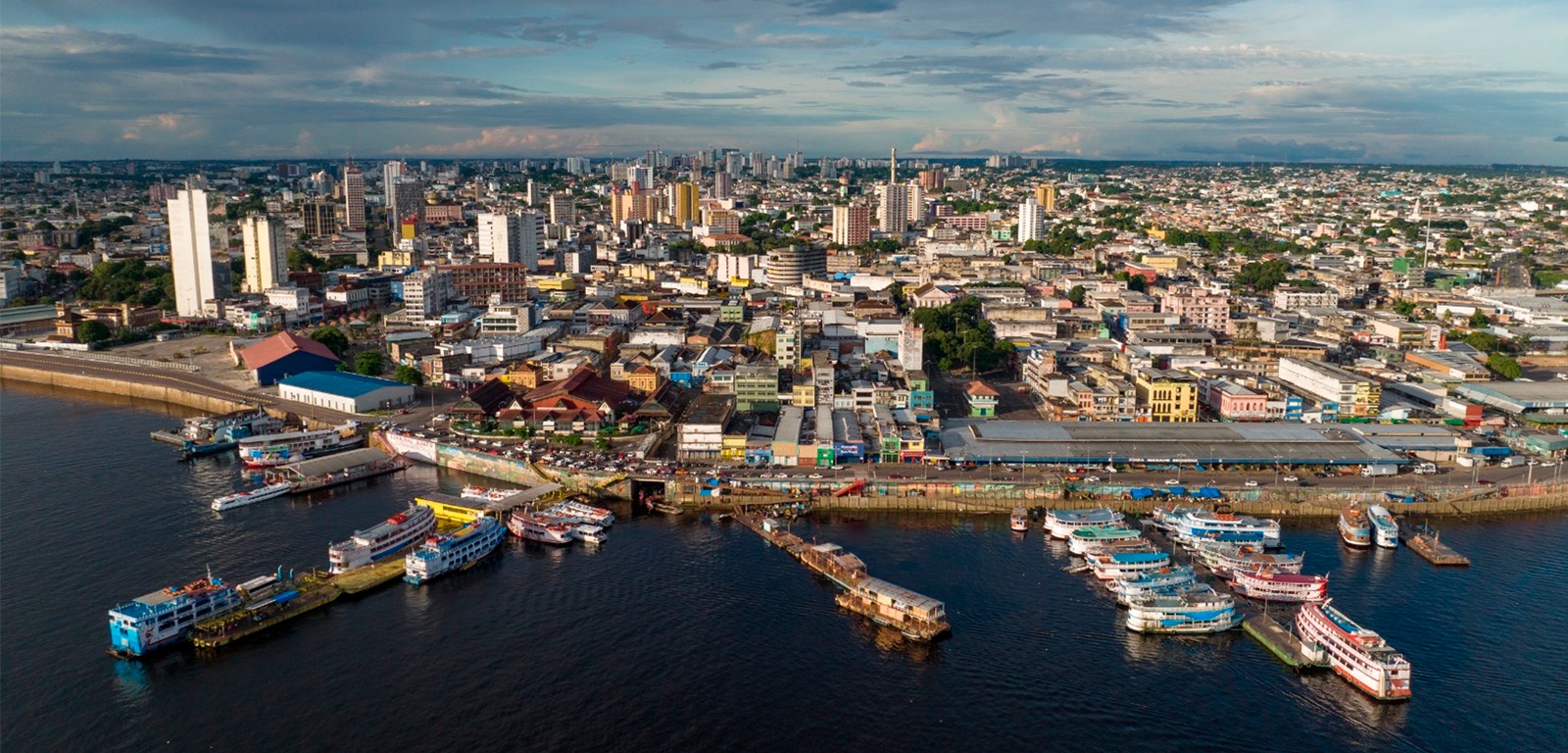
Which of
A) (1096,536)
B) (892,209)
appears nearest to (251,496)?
(1096,536)

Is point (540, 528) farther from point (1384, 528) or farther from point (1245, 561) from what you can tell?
point (1384, 528)

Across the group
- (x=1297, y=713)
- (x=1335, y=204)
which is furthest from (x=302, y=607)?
(x=1335, y=204)

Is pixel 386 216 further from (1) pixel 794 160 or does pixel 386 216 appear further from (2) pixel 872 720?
(1) pixel 794 160

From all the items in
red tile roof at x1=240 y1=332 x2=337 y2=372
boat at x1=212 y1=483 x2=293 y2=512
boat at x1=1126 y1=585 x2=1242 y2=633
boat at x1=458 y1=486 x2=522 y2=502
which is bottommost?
boat at x1=1126 y1=585 x2=1242 y2=633

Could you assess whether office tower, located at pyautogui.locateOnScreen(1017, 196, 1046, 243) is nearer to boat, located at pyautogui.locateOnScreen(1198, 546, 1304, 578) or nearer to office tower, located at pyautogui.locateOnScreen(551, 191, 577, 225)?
office tower, located at pyautogui.locateOnScreen(551, 191, 577, 225)

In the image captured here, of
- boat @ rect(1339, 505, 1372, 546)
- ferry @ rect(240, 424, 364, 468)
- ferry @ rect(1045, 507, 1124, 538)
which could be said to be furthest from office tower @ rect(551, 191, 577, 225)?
boat @ rect(1339, 505, 1372, 546)

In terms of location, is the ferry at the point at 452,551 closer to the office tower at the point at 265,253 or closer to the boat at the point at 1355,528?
the boat at the point at 1355,528
